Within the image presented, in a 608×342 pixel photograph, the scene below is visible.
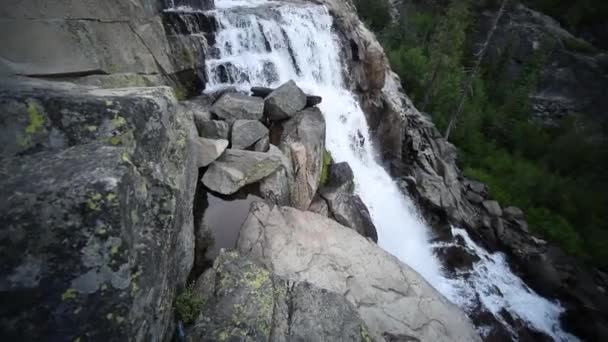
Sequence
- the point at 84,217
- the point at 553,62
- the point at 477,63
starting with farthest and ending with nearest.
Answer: the point at 553,62, the point at 477,63, the point at 84,217

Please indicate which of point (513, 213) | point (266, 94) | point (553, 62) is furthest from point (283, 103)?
point (553, 62)

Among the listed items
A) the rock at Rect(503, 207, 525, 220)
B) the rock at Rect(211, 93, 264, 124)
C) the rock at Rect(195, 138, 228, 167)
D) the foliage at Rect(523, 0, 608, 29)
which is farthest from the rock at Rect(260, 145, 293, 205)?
the foliage at Rect(523, 0, 608, 29)

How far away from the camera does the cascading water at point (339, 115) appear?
38.0 feet

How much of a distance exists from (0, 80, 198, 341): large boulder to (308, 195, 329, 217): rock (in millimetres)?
5781

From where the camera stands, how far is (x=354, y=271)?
725 cm

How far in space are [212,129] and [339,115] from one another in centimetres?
684

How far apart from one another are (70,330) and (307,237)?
5412 millimetres

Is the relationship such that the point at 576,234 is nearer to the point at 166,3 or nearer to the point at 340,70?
the point at 340,70

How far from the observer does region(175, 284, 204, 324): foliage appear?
4.80m

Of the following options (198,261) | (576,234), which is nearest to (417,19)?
(576,234)

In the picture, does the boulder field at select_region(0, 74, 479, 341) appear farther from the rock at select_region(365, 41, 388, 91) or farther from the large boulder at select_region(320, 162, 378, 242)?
the rock at select_region(365, 41, 388, 91)

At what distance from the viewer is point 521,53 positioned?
32250 mm

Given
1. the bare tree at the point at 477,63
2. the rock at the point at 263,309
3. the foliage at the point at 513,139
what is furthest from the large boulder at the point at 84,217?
the foliage at the point at 513,139

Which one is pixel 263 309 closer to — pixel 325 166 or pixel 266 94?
pixel 325 166
